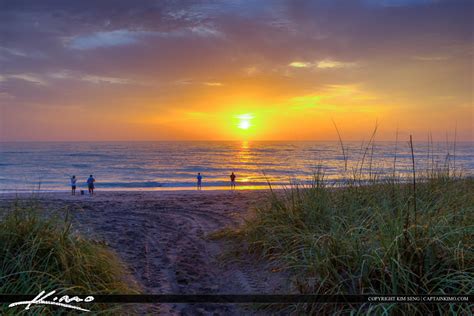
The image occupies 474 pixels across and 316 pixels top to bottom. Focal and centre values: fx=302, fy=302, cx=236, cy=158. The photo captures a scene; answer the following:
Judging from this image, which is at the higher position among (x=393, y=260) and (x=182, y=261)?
(x=393, y=260)

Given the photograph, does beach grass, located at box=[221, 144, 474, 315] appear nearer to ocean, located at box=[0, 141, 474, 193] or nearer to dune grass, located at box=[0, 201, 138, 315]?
ocean, located at box=[0, 141, 474, 193]

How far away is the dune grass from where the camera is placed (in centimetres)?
300

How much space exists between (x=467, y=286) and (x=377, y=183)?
3482 mm

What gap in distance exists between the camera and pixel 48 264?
3.40 m

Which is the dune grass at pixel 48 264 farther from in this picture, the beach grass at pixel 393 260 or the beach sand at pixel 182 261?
the beach grass at pixel 393 260

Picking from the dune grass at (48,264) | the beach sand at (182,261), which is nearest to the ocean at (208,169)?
the dune grass at (48,264)

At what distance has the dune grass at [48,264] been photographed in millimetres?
2998

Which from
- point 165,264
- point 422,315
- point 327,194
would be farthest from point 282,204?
point 422,315

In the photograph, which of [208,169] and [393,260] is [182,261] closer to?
[393,260]

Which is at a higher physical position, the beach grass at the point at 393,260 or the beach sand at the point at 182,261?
the beach grass at the point at 393,260

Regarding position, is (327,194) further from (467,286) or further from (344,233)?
(467,286)

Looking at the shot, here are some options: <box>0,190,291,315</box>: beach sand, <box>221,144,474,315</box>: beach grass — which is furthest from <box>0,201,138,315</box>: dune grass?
<box>221,144,474,315</box>: beach grass

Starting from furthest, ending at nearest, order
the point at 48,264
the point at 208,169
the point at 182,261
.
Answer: the point at 208,169 < the point at 182,261 < the point at 48,264

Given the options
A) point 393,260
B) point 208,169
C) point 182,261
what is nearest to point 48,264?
point 182,261
